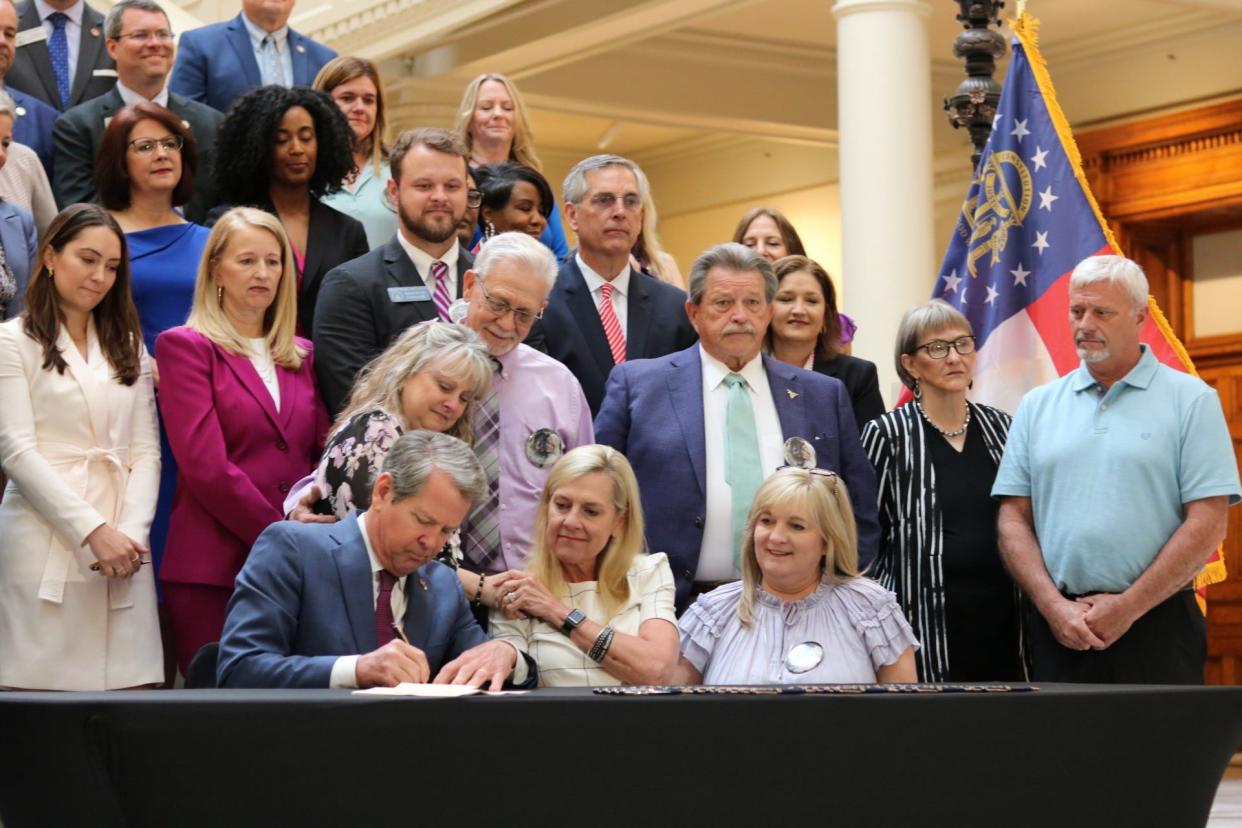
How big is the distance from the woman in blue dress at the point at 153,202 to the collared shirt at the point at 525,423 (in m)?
1.00

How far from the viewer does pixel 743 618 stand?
12.9 feet

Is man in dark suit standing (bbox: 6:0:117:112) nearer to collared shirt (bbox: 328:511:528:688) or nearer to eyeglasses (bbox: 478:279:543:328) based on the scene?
eyeglasses (bbox: 478:279:543:328)

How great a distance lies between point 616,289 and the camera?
4711 mm

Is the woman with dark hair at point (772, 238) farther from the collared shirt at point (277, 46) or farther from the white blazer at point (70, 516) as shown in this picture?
the white blazer at point (70, 516)

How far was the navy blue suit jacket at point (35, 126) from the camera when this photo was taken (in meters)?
5.21

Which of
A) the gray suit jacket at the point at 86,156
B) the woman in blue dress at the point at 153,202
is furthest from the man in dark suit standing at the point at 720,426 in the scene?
the gray suit jacket at the point at 86,156

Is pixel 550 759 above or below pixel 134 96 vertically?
below

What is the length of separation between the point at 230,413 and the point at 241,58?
84.2 inches

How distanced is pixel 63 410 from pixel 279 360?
506 millimetres

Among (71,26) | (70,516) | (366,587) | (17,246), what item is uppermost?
(71,26)

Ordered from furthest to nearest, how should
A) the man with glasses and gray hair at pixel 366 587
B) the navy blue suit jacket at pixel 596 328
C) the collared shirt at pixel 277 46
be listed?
1. the collared shirt at pixel 277 46
2. the navy blue suit jacket at pixel 596 328
3. the man with glasses and gray hair at pixel 366 587

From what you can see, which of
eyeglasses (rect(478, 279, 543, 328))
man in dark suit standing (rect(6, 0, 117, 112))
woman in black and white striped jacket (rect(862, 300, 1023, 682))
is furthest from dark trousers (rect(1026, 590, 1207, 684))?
man in dark suit standing (rect(6, 0, 117, 112))

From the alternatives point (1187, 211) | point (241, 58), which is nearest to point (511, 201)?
point (241, 58)

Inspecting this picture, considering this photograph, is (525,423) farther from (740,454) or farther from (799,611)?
(799,611)
